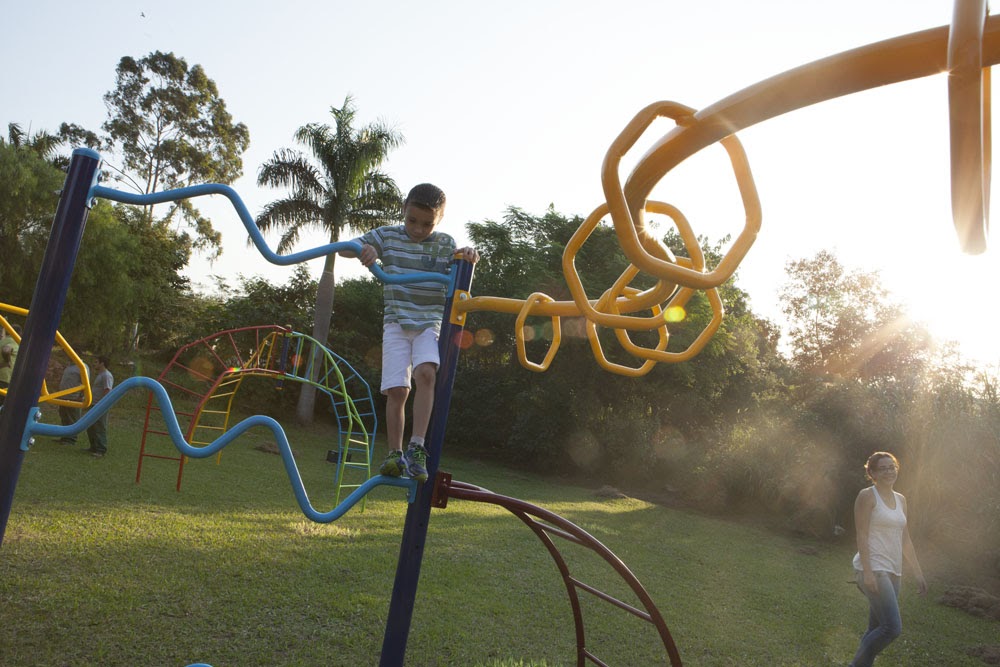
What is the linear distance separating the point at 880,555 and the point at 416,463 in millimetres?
3314

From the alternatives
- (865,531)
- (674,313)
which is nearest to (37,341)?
(674,313)

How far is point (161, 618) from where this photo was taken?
13.6 feet

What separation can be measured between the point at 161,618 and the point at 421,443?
2.73 metres

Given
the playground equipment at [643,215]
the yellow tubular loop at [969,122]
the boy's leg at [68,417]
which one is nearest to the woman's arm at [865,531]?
the playground equipment at [643,215]

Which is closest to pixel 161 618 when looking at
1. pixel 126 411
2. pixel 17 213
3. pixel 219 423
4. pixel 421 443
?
pixel 421 443

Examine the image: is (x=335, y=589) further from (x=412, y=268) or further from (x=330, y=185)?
(x=330, y=185)

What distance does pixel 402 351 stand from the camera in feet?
9.19

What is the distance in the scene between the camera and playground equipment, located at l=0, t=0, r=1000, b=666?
847 millimetres

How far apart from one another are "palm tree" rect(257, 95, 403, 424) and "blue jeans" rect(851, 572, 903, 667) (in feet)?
53.6

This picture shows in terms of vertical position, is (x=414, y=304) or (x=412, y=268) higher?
(x=412, y=268)

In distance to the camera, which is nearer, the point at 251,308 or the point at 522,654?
the point at 522,654

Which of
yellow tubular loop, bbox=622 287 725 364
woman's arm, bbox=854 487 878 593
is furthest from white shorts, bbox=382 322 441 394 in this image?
woman's arm, bbox=854 487 878 593

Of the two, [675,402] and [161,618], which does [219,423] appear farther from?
[161,618]

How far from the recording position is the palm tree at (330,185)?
62.1 ft
